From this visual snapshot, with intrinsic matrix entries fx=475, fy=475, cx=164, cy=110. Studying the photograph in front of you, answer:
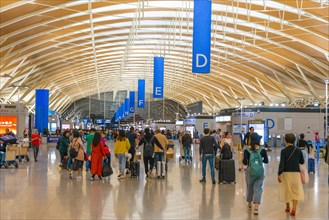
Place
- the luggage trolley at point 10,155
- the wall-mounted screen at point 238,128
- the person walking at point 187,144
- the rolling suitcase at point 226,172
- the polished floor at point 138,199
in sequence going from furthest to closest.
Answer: the wall-mounted screen at point 238,128, the person walking at point 187,144, the luggage trolley at point 10,155, the rolling suitcase at point 226,172, the polished floor at point 138,199

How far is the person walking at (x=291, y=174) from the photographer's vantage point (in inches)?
338

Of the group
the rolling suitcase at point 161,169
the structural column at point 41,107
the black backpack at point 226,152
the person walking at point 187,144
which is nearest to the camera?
the black backpack at point 226,152

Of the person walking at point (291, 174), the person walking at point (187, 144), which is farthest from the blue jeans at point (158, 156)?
the person walking at point (291, 174)

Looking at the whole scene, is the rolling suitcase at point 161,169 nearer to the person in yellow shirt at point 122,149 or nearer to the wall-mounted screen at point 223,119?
the person in yellow shirt at point 122,149

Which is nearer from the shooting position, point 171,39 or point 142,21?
point 142,21

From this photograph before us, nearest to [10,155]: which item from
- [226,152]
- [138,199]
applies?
[226,152]

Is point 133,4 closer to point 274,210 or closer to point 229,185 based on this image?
point 229,185

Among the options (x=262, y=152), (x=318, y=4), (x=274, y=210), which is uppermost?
(x=318, y=4)

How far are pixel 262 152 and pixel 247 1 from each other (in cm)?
2236

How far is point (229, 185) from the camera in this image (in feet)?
42.4

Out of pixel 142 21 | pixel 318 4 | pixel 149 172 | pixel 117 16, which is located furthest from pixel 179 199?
pixel 142 21

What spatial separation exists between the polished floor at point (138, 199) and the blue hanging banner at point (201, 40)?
13.6ft

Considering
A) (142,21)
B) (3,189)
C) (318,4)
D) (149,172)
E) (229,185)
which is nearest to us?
(3,189)

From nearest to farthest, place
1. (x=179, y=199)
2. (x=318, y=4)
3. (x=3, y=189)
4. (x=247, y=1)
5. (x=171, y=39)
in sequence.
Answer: (x=179, y=199) → (x=3, y=189) → (x=318, y=4) → (x=247, y=1) → (x=171, y=39)
